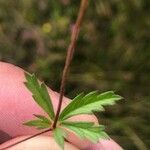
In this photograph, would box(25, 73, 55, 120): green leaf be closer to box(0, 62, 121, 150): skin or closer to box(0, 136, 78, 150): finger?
box(0, 136, 78, 150): finger

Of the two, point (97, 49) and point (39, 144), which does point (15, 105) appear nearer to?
point (39, 144)

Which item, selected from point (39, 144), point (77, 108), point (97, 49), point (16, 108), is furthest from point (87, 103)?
point (97, 49)

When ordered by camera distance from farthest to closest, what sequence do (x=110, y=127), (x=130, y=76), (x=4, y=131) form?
(x=130, y=76) < (x=110, y=127) < (x=4, y=131)

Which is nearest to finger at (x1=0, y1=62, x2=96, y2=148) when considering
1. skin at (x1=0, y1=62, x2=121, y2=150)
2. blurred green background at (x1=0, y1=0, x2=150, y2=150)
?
skin at (x1=0, y1=62, x2=121, y2=150)

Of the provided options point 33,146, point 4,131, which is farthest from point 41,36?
point 33,146

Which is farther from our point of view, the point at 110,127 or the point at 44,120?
the point at 110,127

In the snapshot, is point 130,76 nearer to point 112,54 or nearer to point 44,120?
point 112,54

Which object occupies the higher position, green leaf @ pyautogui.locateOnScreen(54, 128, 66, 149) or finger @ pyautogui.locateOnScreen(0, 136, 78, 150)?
finger @ pyautogui.locateOnScreen(0, 136, 78, 150)
